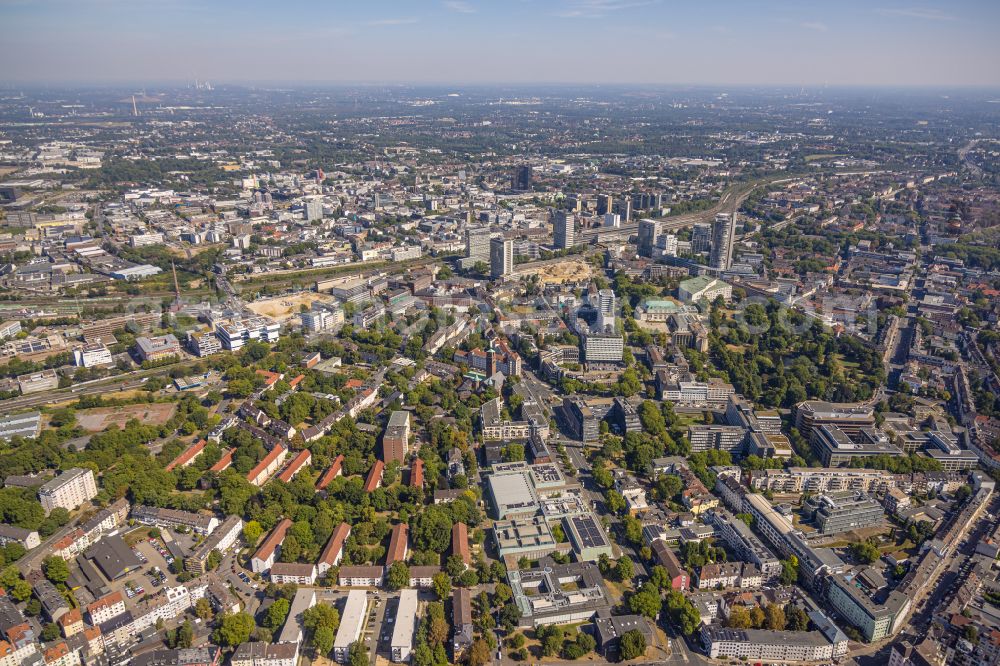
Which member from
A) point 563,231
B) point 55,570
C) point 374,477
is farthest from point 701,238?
point 55,570

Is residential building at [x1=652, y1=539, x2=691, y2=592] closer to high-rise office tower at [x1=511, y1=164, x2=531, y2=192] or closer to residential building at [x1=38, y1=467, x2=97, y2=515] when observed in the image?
residential building at [x1=38, y1=467, x2=97, y2=515]

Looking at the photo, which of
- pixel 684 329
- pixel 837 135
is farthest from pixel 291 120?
pixel 684 329

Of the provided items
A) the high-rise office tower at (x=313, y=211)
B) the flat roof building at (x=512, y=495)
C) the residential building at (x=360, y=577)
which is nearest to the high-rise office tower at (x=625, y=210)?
the high-rise office tower at (x=313, y=211)

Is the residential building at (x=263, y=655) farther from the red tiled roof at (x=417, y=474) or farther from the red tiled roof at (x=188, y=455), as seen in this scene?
the red tiled roof at (x=188, y=455)

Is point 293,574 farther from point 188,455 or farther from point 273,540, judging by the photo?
point 188,455

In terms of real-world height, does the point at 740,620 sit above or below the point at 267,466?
below

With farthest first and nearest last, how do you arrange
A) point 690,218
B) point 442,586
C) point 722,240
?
point 690,218 → point 722,240 → point 442,586

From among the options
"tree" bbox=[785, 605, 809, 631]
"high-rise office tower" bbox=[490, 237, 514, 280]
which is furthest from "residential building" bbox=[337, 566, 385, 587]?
"high-rise office tower" bbox=[490, 237, 514, 280]
